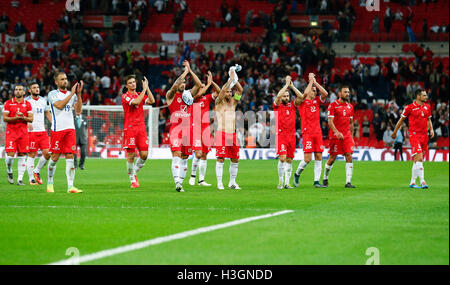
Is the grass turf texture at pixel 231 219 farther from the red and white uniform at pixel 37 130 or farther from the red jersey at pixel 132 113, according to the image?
the red and white uniform at pixel 37 130

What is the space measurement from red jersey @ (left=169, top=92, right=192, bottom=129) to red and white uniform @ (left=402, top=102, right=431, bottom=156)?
5.33 metres

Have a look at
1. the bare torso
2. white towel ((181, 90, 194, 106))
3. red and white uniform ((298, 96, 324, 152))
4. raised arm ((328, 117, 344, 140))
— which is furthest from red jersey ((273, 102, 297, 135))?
white towel ((181, 90, 194, 106))

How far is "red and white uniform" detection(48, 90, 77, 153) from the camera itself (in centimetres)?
1435

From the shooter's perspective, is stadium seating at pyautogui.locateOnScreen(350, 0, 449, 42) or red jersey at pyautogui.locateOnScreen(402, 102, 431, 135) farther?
stadium seating at pyautogui.locateOnScreen(350, 0, 449, 42)

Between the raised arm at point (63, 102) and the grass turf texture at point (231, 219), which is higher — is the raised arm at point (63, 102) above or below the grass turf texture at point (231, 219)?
above

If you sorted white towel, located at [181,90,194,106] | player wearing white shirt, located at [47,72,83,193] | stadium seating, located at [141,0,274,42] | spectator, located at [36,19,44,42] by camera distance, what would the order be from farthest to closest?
spectator, located at [36,19,44,42], stadium seating, located at [141,0,274,42], white towel, located at [181,90,194,106], player wearing white shirt, located at [47,72,83,193]

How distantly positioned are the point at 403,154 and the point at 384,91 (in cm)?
625

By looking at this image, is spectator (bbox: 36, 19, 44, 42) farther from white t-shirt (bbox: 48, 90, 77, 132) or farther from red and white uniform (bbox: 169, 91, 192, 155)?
white t-shirt (bbox: 48, 90, 77, 132)

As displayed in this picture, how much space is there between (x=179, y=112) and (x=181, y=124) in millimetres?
292

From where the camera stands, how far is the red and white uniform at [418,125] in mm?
16844

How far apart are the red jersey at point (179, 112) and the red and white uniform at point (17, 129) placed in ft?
13.1

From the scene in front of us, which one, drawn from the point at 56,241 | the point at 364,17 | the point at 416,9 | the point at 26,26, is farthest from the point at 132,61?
the point at 56,241

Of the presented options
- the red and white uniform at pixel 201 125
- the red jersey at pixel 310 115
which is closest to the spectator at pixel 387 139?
the red jersey at pixel 310 115

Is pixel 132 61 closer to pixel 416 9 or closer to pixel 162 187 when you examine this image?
pixel 416 9
